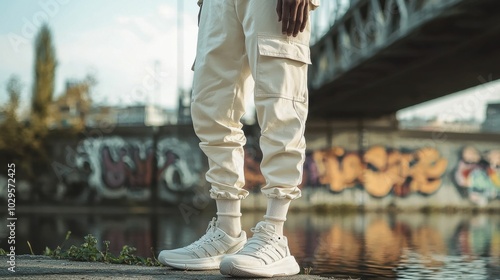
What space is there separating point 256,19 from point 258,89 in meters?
0.32

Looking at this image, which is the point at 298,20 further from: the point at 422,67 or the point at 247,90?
the point at 422,67

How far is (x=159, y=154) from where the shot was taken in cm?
2916

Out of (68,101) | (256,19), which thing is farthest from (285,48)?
(68,101)

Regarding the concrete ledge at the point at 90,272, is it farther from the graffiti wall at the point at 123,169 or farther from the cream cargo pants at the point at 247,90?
the graffiti wall at the point at 123,169

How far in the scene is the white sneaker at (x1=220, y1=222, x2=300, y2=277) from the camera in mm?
3615

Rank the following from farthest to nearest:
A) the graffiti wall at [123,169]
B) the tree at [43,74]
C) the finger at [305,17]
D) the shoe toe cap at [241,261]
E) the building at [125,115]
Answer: the tree at [43,74] < the building at [125,115] < the graffiti wall at [123,169] < the finger at [305,17] < the shoe toe cap at [241,261]

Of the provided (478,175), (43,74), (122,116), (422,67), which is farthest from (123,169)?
(422,67)

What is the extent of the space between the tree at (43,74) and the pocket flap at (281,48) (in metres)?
28.1

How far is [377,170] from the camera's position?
3130 centimetres

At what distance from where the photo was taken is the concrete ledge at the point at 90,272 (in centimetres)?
362

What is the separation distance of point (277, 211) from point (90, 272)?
2.95 feet

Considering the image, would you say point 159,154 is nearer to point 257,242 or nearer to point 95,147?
point 95,147

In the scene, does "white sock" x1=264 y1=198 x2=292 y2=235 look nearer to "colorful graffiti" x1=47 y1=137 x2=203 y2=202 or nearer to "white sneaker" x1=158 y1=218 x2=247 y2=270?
"white sneaker" x1=158 y1=218 x2=247 y2=270

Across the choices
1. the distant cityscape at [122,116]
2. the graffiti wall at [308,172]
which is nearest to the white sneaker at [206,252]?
the graffiti wall at [308,172]
